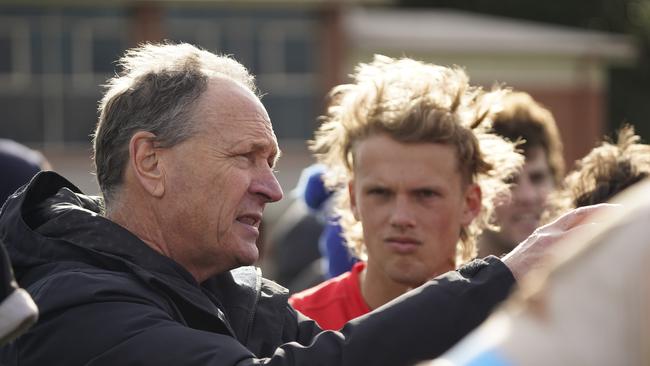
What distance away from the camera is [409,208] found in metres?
4.23

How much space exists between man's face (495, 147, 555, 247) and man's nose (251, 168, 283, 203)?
2.34m

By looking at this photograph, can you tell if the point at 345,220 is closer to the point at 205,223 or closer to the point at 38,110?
the point at 205,223

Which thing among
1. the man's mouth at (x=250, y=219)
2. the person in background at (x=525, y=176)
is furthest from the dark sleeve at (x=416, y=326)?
the person in background at (x=525, y=176)

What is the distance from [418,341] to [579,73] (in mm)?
28820

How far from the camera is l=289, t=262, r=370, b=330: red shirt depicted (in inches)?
170

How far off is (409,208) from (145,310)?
153 cm

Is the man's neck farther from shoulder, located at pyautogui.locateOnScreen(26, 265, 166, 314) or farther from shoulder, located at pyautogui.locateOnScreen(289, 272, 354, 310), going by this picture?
shoulder, located at pyautogui.locateOnScreen(26, 265, 166, 314)

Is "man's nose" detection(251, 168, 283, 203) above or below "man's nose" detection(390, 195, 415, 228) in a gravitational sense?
above

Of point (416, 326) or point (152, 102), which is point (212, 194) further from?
point (416, 326)

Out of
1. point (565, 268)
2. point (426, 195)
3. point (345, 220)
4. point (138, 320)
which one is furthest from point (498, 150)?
point (565, 268)

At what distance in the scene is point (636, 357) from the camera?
1459 mm

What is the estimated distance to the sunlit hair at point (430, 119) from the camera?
432cm

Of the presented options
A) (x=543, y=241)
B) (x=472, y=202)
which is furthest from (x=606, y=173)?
(x=543, y=241)

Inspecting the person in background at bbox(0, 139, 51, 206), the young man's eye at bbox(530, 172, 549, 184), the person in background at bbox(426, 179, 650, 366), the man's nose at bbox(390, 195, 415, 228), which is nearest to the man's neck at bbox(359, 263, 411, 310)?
the man's nose at bbox(390, 195, 415, 228)
